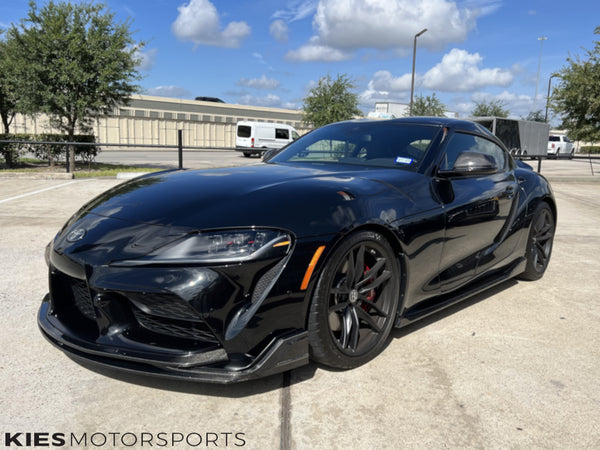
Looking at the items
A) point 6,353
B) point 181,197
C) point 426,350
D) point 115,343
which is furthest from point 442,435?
point 6,353

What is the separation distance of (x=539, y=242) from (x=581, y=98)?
21.9 metres

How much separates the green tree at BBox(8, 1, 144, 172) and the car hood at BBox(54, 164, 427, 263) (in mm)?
14226

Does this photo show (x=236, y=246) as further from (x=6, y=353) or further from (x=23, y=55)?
(x=23, y=55)

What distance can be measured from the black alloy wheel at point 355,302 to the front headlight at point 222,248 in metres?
0.31

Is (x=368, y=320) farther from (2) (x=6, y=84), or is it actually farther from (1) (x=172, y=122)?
(1) (x=172, y=122)

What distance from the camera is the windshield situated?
3.33m

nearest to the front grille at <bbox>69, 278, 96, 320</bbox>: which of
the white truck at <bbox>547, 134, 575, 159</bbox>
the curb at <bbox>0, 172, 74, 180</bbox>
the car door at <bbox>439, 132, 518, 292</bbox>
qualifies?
the car door at <bbox>439, 132, 518, 292</bbox>

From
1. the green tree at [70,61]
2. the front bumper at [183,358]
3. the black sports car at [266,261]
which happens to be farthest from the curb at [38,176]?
the front bumper at [183,358]

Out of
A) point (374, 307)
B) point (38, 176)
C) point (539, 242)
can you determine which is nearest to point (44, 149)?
point (38, 176)

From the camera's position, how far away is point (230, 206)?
2.35 m

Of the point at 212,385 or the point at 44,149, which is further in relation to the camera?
the point at 44,149

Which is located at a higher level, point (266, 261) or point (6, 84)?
point (6, 84)

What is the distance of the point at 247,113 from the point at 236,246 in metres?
62.1

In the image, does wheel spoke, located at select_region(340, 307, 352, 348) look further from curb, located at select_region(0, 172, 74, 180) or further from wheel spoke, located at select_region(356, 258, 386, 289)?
curb, located at select_region(0, 172, 74, 180)
